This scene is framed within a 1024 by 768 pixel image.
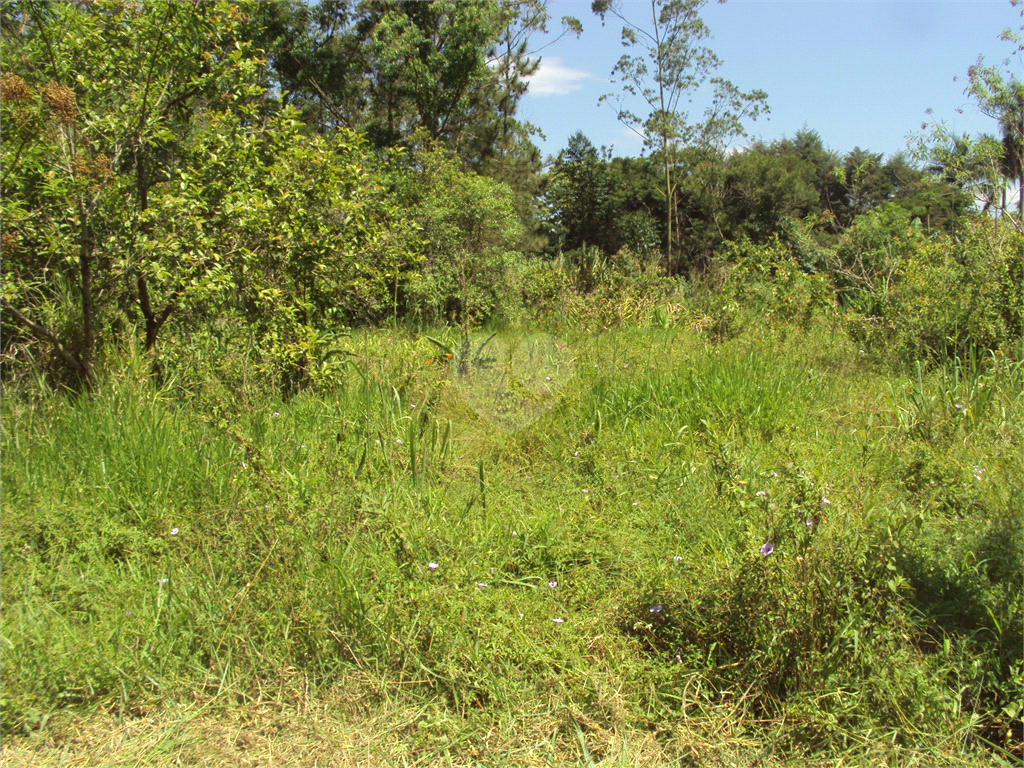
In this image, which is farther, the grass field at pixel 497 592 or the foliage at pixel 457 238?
the foliage at pixel 457 238

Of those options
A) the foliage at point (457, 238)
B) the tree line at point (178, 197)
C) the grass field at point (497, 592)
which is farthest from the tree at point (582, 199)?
the grass field at point (497, 592)

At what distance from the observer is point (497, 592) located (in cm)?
259

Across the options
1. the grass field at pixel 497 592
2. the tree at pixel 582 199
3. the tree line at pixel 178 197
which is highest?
the tree at pixel 582 199

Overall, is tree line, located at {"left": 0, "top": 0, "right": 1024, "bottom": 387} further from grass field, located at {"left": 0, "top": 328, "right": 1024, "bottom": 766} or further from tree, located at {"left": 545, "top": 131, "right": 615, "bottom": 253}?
tree, located at {"left": 545, "top": 131, "right": 615, "bottom": 253}

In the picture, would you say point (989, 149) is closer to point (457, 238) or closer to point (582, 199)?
point (457, 238)

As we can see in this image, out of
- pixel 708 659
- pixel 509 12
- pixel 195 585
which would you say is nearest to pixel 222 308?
pixel 195 585

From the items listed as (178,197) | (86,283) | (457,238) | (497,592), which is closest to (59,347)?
(86,283)

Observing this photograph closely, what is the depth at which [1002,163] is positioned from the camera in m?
7.16

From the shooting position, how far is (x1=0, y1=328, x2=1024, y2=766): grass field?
82.4 inches

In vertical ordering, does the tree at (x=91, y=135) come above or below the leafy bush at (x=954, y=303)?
above

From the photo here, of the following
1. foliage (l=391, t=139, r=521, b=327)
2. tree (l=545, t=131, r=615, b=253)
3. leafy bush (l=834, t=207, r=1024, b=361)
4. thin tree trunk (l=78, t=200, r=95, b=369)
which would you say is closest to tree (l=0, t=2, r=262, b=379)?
thin tree trunk (l=78, t=200, r=95, b=369)

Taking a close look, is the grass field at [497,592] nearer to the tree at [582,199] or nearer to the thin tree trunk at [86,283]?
the thin tree trunk at [86,283]

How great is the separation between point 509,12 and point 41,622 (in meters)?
17.3

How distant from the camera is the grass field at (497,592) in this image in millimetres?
2094
